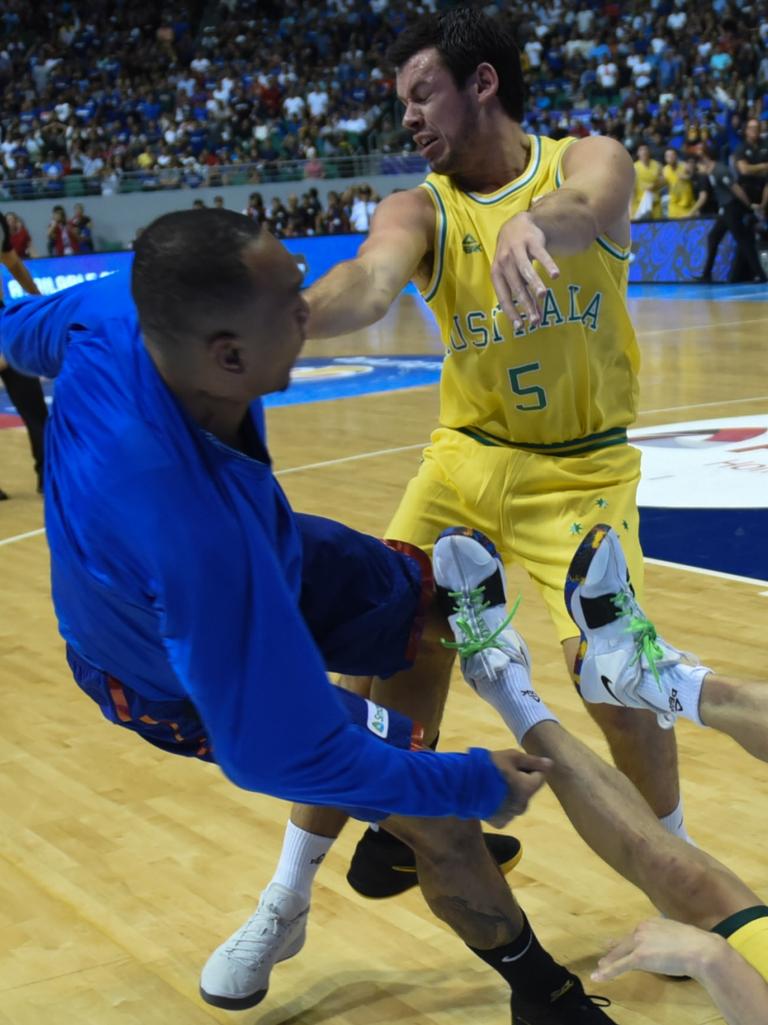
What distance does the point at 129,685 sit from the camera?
A: 237 cm

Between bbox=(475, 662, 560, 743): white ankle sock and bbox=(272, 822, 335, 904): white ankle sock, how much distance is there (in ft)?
1.83

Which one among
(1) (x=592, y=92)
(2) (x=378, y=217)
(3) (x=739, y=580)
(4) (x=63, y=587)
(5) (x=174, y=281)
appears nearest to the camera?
(5) (x=174, y=281)

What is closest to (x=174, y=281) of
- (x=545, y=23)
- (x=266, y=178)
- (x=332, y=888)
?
(x=332, y=888)

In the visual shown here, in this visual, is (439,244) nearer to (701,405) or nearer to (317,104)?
(701,405)

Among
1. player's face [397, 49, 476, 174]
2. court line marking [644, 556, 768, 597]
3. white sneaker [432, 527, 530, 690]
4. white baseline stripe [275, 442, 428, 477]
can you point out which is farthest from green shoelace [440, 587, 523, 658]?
white baseline stripe [275, 442, 428, 477]

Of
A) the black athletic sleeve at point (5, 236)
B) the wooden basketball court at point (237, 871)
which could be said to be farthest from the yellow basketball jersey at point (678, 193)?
the wooden basketball court at point (237, 871)

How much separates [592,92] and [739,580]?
18.8m

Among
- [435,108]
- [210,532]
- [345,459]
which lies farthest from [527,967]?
[345,459]

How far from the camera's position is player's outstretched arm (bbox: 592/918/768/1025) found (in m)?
2.01

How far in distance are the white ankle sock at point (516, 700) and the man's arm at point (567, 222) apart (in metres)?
0.68

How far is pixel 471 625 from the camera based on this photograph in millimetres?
2662

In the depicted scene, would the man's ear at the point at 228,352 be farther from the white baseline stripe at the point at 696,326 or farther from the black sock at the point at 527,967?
the white baseline stripe at the point at 696,326

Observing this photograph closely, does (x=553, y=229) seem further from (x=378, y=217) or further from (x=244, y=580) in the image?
(x=244, y=580)

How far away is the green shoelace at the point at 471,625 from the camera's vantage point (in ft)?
8.68
